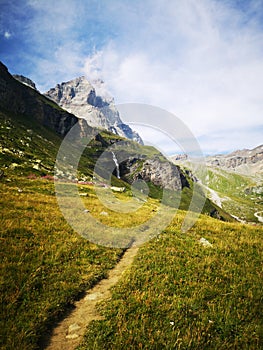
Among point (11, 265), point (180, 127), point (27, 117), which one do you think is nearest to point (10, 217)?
point (11, 265)

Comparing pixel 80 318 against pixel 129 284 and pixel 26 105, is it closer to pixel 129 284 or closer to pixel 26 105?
pixel 129 284

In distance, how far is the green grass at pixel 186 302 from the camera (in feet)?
19.2

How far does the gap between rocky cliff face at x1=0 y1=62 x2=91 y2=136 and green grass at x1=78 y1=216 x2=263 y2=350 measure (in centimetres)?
14327

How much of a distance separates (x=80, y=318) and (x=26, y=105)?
7001 inches

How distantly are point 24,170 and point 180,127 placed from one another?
99.1ft

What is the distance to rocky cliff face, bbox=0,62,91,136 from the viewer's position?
440ft

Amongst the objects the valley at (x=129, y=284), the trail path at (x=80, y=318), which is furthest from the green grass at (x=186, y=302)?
the trail path at (x=80, y=318)

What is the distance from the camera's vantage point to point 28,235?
35.9 ft

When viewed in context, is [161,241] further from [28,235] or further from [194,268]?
[28,235]

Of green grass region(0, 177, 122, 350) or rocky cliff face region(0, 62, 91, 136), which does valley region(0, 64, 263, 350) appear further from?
rocky cliff face region(0, 62, 91, 136)

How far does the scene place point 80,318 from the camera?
682 centimetres

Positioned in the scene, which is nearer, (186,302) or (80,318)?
(80,318)

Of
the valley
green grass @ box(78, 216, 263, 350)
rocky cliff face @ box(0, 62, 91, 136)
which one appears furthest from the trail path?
rocky cliff face @ box(0, 62, 91, 136)

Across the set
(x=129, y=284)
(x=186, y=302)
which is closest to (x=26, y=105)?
(x=129, y=284)
